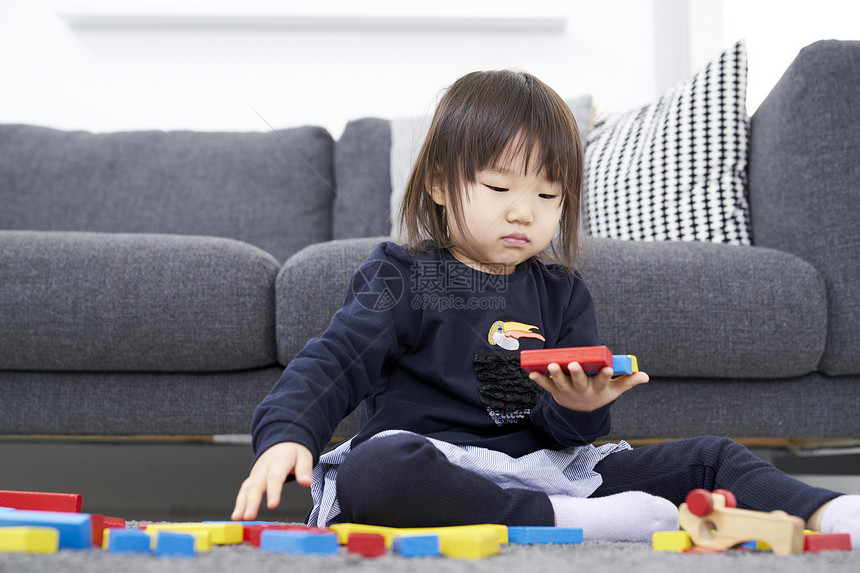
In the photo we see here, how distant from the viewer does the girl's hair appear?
836 mm

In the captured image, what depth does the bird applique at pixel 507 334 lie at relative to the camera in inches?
33.3

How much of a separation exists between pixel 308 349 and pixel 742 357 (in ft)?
2.38

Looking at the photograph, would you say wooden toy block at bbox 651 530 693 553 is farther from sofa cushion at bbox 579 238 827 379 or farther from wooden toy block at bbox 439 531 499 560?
sofa cushion at bbox 579 238 827 379

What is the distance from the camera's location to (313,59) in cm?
222

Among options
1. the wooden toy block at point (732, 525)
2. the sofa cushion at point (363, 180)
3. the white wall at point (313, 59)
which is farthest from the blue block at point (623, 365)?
the white wall at point (313, 59)

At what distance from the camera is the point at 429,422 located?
81 cm

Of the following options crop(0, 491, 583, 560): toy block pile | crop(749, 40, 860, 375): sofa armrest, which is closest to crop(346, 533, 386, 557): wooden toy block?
crop(0, 491, 583, 560): toy block pile

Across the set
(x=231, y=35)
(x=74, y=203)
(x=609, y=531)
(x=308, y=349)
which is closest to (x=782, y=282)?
(x=609, y=531)

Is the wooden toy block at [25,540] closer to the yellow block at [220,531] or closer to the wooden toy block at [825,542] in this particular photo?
the yellow block at [220,531]

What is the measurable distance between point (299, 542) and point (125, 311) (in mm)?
711

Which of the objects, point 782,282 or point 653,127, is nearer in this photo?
point 782,282

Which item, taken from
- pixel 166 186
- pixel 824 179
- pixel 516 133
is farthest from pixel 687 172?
pixel 166 186

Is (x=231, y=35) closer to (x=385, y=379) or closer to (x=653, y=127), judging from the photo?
(x=653, y=127)

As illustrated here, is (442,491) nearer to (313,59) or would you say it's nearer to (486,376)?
(486,376)
